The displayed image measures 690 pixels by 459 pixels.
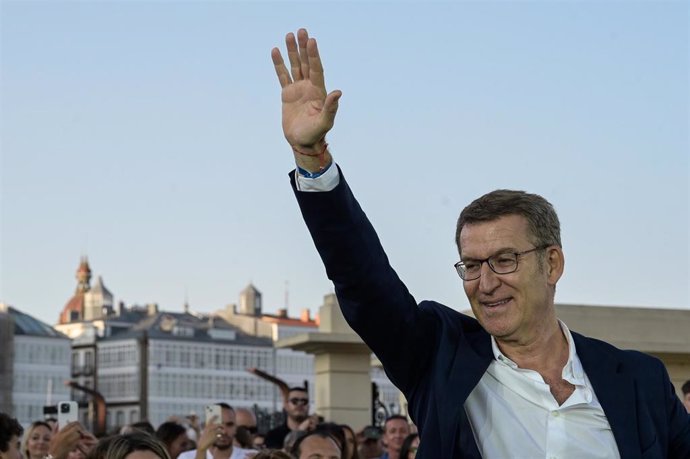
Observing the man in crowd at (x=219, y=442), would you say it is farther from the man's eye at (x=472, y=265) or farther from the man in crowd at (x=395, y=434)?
the man's eye at (x=472, y=265)

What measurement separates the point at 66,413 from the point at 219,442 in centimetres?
171

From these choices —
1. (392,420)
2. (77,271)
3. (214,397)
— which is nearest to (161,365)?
(214,397)

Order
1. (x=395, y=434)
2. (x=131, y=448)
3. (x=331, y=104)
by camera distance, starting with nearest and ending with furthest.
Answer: (x=331, y=104) < (x=131, y=448) < (x=395, y=434)

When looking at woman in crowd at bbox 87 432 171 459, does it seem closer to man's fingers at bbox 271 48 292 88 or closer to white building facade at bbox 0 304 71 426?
man's fingers at bbox 271 48 292 88

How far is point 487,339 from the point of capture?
402 centimetres

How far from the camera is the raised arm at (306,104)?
370 cm

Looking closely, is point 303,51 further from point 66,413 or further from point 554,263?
point 66,413

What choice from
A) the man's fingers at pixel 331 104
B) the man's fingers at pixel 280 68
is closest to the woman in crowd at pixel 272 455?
the man's fingers at pixel 280 68

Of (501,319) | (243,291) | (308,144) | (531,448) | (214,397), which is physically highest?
(243,291)

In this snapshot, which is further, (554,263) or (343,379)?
(343,379)

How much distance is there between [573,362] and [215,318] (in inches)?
6420

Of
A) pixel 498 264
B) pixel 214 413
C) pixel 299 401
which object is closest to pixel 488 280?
pixel 498 264

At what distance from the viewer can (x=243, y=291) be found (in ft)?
592

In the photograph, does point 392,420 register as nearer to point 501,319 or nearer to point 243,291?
point 501,319
